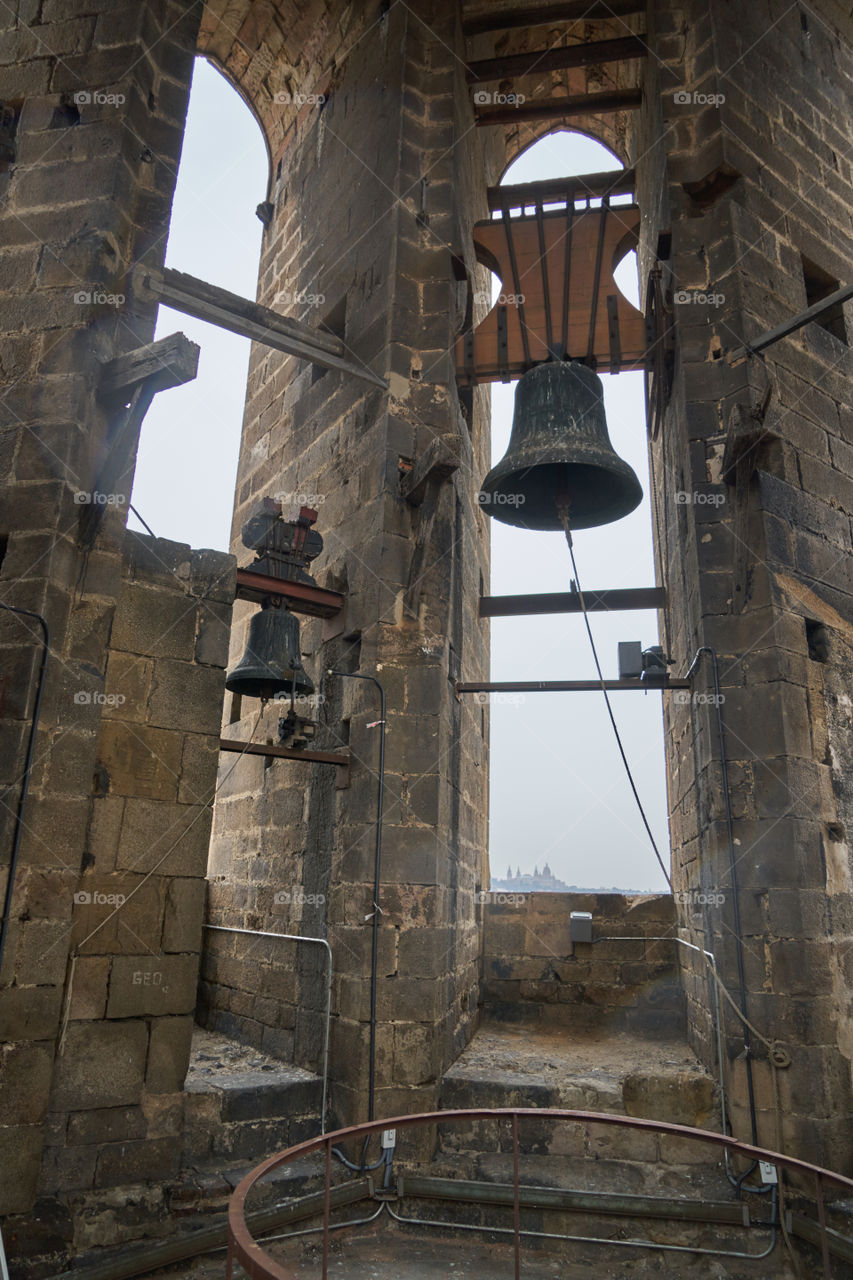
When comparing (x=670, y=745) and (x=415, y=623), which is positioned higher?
(x=415, y=623)

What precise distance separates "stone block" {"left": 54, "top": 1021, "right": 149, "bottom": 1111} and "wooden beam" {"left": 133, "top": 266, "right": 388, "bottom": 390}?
3.93 metres

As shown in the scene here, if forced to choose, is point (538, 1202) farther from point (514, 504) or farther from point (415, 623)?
point (514, 504)

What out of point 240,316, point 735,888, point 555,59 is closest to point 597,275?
point 240,316

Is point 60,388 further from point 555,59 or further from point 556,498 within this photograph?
point 555,59

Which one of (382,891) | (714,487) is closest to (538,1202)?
(382,891)

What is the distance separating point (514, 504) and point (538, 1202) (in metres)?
3.61

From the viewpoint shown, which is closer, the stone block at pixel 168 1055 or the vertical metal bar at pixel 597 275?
the stone block at pixel 168 1055

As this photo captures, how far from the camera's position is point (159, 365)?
3.96 meters

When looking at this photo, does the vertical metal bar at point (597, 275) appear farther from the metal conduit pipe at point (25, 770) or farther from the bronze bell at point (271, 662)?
the metal conduit pipe at point (25, 770)

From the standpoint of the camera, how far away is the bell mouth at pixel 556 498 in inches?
182

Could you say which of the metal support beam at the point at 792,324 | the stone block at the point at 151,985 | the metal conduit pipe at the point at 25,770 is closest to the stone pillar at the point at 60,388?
the metal conduit pipe at the point at 25,770

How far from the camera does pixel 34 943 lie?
373 cm

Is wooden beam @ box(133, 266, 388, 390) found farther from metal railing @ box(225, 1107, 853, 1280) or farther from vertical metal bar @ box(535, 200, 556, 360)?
metal railing @ box(225, 1107, 853, 1280)

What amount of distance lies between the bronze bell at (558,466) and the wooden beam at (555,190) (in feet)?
8.56
